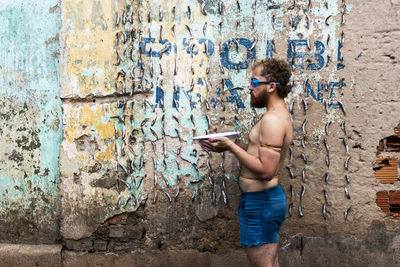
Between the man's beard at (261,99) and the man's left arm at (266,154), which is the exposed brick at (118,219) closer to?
the man's left arm at (266,154)

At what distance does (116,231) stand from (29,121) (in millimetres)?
1216

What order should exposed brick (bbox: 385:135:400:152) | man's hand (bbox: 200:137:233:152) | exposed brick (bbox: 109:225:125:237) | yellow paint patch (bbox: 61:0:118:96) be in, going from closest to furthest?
man's hand (bbox: 200:137:233:152)
exposed brick (bbox: 385:135:400:152)
yellow paint patch (bbox: 61:0:118:96)
exposed brick (bbox: 109:225:125:237)

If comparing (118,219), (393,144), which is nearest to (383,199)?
(393,144)

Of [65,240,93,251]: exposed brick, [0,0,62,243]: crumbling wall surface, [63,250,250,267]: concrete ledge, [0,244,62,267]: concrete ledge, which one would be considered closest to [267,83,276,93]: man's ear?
[63,250,250,267]: concrete ledge

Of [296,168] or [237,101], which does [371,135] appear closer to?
[296,168]

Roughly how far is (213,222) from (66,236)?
1.24 meters

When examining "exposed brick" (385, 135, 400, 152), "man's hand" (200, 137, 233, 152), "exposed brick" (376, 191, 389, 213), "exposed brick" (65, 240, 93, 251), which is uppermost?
"man's hand" (200, 137, 233, 152)

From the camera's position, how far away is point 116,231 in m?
3.21

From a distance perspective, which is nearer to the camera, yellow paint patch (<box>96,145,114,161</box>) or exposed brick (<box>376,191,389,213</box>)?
exposed brick (<box>376,191,389,213</box>)

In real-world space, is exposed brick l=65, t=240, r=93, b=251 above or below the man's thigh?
below

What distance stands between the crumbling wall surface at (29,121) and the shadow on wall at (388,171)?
2.64m

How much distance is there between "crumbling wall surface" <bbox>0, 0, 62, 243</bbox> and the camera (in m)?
3.27

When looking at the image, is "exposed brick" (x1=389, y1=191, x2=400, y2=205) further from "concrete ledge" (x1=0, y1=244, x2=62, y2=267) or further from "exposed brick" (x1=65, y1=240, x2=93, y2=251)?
"concrete ledge" (x1=0, y1=244, x2=62, y2=267)

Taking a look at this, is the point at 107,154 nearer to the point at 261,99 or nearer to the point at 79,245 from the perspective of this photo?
the point at 79,245
